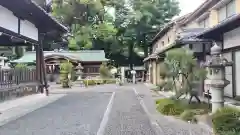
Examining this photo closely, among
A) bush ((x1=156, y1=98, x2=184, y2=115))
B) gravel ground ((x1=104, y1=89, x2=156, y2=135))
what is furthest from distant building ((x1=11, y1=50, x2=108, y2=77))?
gravel ground ((x1=104, y1=89, x2=156, y2=135))

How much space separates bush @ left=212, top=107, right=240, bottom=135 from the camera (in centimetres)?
711

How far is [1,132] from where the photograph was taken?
8430 mm

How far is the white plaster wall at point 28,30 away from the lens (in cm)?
1549

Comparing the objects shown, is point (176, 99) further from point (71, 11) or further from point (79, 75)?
point (71, 11)

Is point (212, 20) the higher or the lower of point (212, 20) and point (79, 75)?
the higher

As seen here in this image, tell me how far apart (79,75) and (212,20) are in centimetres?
2745

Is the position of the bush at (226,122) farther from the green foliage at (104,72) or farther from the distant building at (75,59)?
the distant building at (75,59)

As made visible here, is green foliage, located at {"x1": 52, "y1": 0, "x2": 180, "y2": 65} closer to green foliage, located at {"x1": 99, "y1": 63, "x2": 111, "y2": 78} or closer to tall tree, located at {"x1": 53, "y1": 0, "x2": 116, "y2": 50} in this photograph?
tall tree, located at {"x1": 53, "y1": 0, "x2": 116, "y2": 50}

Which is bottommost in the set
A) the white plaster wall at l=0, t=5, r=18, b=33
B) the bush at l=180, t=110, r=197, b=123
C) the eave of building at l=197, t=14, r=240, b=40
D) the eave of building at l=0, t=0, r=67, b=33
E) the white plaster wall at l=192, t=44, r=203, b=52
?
the bush at l=180, t=110, r=197, b=123

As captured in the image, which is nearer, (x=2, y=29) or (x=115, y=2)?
(x=2, y=29)

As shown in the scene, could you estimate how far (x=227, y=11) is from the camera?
50.7 ft

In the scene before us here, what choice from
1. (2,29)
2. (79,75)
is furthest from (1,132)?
(79,75)

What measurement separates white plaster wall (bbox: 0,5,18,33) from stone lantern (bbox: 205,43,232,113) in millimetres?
7957

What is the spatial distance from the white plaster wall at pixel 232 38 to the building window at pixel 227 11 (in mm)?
1305
